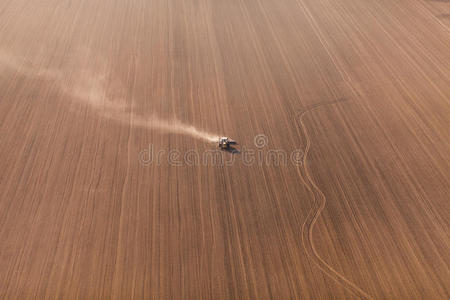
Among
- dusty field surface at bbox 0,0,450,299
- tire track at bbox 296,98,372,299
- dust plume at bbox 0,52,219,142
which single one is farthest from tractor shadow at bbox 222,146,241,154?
tire track at bbox 296,98,372,299

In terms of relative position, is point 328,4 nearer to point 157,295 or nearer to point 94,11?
point 94,11

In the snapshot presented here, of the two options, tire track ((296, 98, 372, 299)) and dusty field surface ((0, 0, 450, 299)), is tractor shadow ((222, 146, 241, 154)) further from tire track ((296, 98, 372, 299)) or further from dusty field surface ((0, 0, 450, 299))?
tire track ((296, 98, 372, 299))

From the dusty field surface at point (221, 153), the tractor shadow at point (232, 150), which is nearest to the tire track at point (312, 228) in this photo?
the dusty field surface at point (221, 153)

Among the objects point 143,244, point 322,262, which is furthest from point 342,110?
point 143,244

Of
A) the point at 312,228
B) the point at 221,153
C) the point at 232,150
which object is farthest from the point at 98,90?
the point at 312,228

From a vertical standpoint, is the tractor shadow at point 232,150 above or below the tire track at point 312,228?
above

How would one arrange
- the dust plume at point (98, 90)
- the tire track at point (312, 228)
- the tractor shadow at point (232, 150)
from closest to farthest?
the tire track at point (312, 228)
the tractor shadow at point (232, 150)
the dust plume at point (98, 90)

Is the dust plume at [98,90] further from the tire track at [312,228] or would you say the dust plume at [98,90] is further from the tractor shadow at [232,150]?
the tire track at [312,228]
